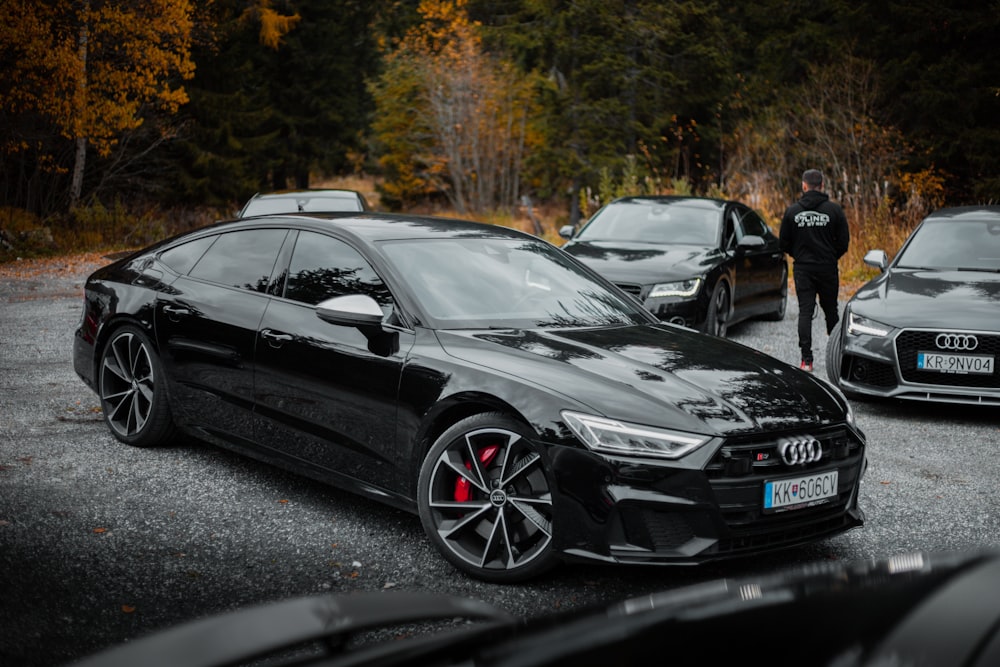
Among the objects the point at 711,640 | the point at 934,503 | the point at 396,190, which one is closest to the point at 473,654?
the point at 711,640

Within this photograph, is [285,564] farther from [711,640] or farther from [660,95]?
[660,95]

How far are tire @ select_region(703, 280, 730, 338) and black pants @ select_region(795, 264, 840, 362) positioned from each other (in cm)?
93

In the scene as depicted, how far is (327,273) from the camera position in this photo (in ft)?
17.4

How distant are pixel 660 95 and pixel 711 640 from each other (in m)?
35.6

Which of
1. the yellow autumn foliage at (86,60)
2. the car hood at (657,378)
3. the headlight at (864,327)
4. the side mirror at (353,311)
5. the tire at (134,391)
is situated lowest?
the tire at (134,391)

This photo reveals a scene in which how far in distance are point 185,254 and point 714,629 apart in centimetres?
520

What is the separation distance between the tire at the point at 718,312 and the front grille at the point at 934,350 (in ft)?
9.60

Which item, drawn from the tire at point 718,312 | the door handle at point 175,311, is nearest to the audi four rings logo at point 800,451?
the door handle at point 175,311

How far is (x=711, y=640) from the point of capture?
1.57 metres

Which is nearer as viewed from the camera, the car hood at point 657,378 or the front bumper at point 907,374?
the car hood at point 657,378

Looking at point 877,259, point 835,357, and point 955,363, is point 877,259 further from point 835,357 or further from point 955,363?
point 955,363

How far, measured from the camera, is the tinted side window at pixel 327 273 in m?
5.09

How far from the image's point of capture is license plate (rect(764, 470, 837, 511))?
4.09 metres

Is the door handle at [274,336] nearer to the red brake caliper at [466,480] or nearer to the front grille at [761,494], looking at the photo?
the red brake caliper at [466,480]
